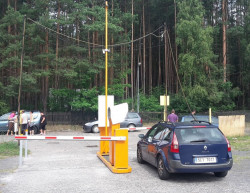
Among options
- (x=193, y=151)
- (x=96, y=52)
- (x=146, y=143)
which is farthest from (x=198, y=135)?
(x=96, y=52)

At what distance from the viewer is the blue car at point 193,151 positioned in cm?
770

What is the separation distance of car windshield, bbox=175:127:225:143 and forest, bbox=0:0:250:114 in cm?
1866

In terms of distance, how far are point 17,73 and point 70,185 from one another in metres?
26.4

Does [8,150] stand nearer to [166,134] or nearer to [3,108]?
[166,134]

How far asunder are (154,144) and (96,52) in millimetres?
24452

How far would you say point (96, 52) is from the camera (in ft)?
106

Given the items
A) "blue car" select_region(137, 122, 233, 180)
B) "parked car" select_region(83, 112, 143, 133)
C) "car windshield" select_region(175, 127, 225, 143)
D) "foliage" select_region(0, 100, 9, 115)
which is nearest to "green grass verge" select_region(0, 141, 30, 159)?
"blue car" select_region(137, 122, 233, 180)

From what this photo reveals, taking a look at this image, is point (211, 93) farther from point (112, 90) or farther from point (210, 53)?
point (112, 90)

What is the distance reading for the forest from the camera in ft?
98.4

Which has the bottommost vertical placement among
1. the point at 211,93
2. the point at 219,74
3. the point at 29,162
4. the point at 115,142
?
the point at 29,162

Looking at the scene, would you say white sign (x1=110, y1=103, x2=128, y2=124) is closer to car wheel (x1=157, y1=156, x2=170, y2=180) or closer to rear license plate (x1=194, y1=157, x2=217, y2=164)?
car wheel (x1=157, y1=156, x2=170, y2=180)

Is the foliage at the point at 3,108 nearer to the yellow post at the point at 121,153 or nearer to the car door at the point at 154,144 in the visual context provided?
the yellow post at the point at 121,153

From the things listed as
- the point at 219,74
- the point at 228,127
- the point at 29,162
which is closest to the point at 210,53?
the point at 219,74

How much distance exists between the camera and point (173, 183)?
7773 millimetres
